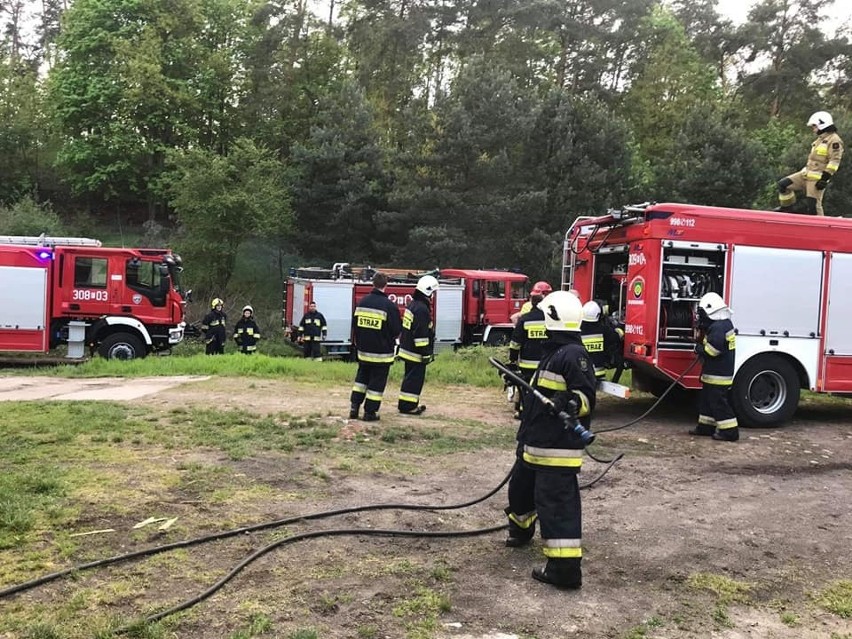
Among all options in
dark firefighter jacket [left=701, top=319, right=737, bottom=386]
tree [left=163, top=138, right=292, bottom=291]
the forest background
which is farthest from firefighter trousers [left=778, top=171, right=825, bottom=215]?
tree [left=163, top=138, right=292, bottom=291]

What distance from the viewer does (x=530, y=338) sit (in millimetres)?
8008

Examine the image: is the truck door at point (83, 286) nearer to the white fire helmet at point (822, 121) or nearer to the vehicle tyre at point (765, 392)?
the vehicle tyre at point (765, 392)

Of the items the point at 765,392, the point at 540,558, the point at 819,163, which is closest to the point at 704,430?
the point at 765,392

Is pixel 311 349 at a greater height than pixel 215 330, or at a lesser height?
lesser

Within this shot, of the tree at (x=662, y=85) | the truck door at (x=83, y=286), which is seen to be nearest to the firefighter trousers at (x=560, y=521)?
the truck door at (x=83, y=286)

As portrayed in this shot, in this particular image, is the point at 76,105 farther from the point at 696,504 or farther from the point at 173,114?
the point at 696,504

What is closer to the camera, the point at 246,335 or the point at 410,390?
the point at 410,390

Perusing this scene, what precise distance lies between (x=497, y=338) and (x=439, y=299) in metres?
2.01

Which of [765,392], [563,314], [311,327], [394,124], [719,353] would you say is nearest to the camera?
[563,314]

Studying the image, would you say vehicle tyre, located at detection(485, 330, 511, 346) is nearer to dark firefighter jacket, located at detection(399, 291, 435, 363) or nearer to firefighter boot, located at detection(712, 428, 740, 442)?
dark firefighter jacket, located at detection(399, 291, 435, 363)

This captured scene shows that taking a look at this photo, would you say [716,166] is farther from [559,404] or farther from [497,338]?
[559,404]

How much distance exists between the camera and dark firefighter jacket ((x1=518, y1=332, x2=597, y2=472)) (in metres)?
3.95

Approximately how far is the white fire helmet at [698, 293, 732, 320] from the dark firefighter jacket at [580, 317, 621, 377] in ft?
3.78

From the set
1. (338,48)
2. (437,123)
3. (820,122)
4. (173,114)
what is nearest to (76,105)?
(173,114)
